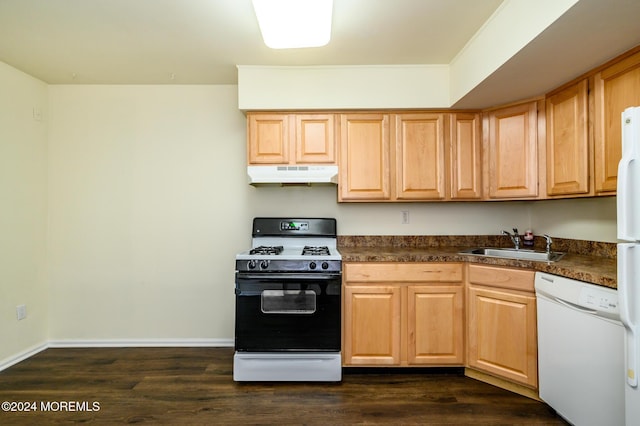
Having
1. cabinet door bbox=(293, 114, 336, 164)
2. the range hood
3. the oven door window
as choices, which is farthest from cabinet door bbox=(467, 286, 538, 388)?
cabinet door bbox=(293, 114, 336, 164)

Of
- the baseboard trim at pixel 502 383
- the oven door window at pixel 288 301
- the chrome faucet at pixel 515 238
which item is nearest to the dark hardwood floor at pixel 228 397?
the baseboard trim at pixel 502 383

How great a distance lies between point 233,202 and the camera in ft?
10.00

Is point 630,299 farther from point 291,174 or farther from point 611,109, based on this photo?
point 291,174

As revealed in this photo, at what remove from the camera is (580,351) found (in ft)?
5.59

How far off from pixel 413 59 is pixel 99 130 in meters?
2.89

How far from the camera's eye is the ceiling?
5.63 ft

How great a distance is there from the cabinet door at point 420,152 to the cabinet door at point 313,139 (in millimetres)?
556

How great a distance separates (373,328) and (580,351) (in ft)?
3.92

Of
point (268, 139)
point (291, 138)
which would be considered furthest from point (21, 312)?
point (291, 138)

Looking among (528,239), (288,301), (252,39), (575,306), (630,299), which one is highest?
(252,39)

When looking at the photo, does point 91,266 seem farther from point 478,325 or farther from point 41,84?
point 478,325

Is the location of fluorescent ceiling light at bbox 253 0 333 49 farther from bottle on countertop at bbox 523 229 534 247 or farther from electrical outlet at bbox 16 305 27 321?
electrical outlet at bbox 16 305 27 321

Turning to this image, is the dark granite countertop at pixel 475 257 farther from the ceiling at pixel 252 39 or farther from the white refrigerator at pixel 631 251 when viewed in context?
the ceiling at pixel 252 39

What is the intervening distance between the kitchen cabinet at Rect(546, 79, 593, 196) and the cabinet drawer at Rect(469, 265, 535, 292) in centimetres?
67
